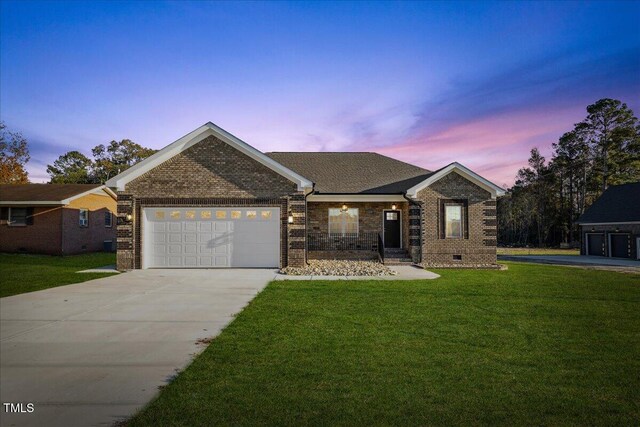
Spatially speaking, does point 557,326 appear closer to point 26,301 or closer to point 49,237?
point 26,301

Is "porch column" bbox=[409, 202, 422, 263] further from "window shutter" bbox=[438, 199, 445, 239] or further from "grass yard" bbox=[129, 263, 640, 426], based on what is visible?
"grass yard" bbox=[129, 263, 640, 426]

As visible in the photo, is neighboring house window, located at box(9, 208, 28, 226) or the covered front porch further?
neighboring house window, located at box(9, 208, 28, 226)

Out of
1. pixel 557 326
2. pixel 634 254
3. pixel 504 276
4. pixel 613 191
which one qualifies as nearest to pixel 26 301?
pixel 557 326

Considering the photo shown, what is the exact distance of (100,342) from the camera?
6148 millimetres

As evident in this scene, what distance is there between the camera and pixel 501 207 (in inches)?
1918

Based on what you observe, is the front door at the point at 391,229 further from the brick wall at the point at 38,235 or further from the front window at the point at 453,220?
the brick wall at the point at 38,235

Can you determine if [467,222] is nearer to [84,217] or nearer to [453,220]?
[453,220]

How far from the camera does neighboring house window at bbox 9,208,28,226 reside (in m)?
23.2

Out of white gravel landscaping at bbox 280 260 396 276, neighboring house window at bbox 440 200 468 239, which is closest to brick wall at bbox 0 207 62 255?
white gravel landscaping at bbox 280 260 396 276

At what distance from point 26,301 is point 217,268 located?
718 cm

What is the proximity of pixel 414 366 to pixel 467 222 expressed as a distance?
14.1 m

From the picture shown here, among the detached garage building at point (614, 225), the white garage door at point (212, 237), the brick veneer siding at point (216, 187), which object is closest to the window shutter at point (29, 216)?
the brick veneer siding at point (216, 187)

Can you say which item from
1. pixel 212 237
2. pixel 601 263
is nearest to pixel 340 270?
pixel 212 237

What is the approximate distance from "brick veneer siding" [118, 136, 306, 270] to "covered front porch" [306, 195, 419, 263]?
11.1 ft
